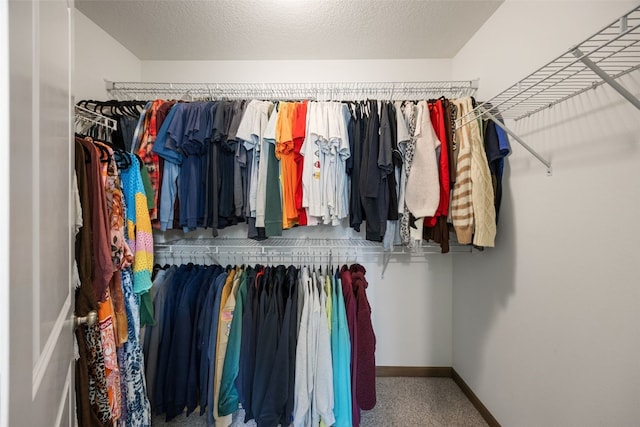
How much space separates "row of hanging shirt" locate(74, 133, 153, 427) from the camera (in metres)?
0.86

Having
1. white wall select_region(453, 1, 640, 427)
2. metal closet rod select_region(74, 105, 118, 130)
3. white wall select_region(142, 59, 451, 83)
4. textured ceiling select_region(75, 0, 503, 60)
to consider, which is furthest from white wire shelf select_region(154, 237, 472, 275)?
textured ceiling select_region(75, 0, 503, 60)

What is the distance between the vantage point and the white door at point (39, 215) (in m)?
0.38

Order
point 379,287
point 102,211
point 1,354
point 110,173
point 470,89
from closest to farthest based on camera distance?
point 1,354 < point 102,211 < point 110,173 < point 470,89 < point 379,287

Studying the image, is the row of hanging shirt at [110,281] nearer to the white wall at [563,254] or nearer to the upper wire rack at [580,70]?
the upper wire rack at [580,70]

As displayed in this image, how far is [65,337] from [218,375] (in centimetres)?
100

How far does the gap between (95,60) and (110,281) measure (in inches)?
60.2

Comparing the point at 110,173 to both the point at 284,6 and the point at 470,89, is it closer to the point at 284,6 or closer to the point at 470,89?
the point at 284,6

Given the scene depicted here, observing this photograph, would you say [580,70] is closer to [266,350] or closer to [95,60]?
[266,350]

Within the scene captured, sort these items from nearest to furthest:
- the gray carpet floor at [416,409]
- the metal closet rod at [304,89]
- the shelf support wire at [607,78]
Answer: the shelf support wire at [607,78] < the gray carpet floor at [416,409] < the metal closet rod at [304,89]

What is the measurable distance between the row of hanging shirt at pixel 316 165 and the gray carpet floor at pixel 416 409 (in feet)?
3.70

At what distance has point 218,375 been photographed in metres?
1.43

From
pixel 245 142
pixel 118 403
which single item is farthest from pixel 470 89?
pixel 118 403

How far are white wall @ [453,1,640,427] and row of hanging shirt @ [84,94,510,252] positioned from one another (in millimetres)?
236

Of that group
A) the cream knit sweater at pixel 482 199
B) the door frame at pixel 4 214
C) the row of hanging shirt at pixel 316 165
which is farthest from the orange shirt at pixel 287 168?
the door frame at pixel 4 214
